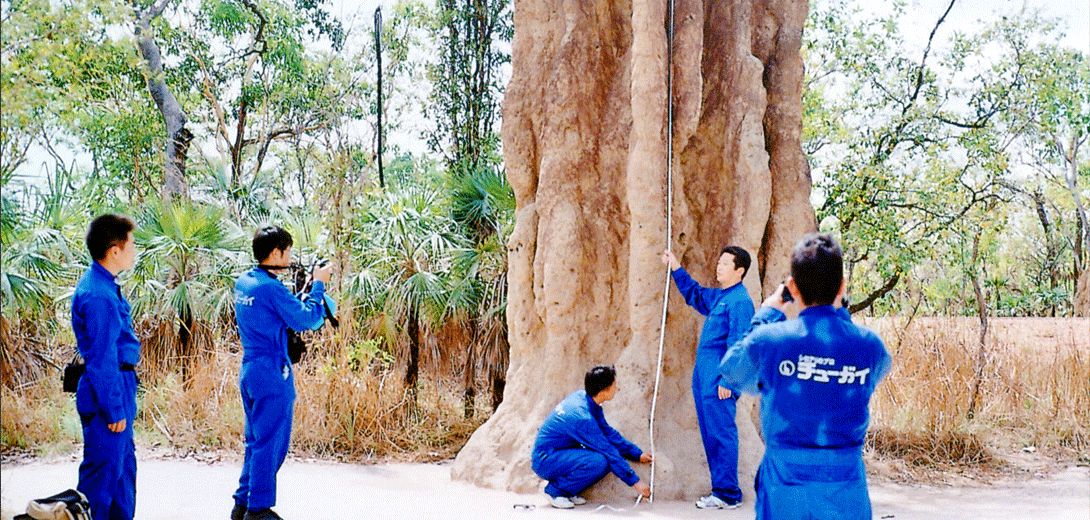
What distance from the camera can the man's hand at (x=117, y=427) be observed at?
3.73 metres

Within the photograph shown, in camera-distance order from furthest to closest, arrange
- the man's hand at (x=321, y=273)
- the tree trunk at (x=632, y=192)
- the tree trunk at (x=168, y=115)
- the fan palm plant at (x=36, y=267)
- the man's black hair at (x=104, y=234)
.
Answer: the tree trunk at (x=168, y=115), the fan palm plant at (x=36, y=267), the tree trunk at (x=632, y=192), the man's hand at (x=321, y=273), the man's black hair at (x=104, y=234)

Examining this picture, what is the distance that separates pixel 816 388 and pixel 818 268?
328 millimetres

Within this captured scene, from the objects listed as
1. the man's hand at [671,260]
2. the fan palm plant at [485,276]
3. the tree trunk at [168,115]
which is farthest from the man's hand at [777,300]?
the tree trunk at [168,115]

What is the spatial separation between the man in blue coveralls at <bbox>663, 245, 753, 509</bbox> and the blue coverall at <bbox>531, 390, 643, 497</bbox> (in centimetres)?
44

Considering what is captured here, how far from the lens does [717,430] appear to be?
17.4 ft

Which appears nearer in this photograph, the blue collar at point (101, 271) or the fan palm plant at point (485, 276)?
the blue collar at point (101, 271)

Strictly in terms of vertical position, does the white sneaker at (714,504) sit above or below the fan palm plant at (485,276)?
below

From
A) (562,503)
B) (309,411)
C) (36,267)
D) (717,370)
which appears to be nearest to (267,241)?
(562,503)

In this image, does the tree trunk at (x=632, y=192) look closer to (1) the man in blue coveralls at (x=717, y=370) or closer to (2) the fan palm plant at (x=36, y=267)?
(1) the man in blue coveralls at (x=717, y=370)

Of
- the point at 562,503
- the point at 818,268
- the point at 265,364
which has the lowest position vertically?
the point at 562,503

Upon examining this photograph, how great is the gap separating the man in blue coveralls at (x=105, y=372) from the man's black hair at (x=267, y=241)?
645 mm

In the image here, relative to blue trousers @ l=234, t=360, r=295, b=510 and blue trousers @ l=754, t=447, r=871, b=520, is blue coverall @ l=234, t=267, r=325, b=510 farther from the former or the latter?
Result: blue trousers @ l=754, t=447, r=871, b=520

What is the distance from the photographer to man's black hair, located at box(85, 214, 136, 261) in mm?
3826

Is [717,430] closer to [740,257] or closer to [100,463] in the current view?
[740,257]
